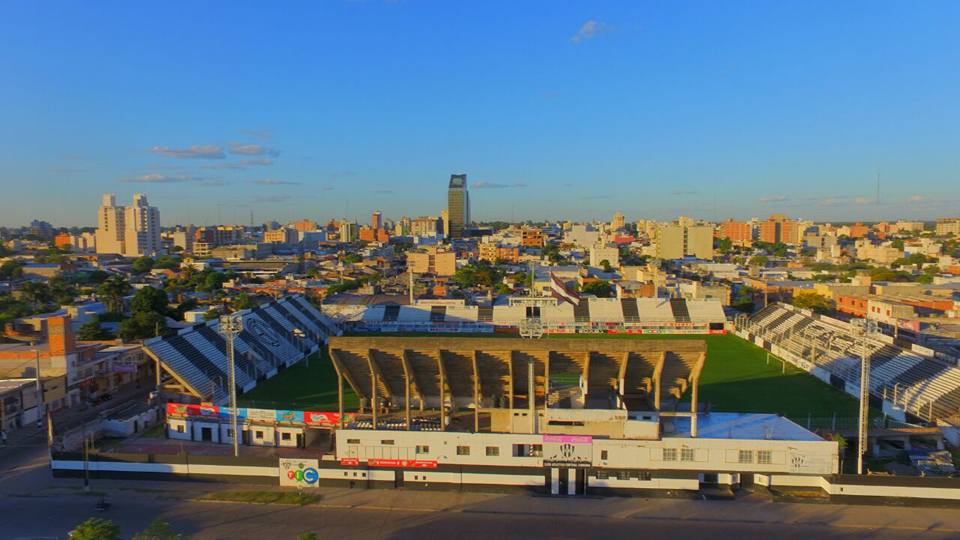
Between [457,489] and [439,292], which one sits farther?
[439,292]

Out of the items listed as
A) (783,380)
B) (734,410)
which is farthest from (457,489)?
(783,380)

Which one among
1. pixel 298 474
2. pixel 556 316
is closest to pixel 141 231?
pixel 556 316

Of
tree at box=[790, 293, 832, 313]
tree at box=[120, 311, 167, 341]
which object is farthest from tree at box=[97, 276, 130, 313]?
tree at box=[790, 293, 832, 313]

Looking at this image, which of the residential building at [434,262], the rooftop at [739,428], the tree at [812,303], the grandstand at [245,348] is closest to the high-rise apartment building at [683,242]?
the residential building at [434,262]

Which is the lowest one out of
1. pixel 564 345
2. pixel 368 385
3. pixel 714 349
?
pixel 714 349

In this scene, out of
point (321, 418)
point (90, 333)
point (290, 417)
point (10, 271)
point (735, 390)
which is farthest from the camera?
point (10, 271)

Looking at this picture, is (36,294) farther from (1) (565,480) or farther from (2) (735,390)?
(2) (735,390)

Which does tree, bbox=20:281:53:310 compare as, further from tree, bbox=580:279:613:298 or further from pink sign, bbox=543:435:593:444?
pink sign, bbox=543:435:593:444

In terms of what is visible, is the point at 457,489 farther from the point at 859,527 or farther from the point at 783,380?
the point at 783,380

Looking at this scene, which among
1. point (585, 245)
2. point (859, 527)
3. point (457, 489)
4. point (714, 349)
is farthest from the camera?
point (585, 245)
